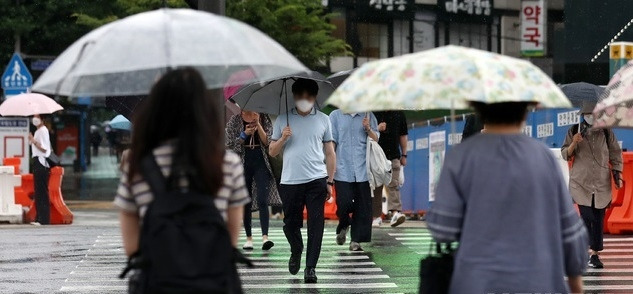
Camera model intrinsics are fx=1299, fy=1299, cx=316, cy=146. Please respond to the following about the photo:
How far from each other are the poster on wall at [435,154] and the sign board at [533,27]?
2519cm

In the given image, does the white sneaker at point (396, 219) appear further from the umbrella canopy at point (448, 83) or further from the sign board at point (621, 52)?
the umbrella canopy at point (448, 83)

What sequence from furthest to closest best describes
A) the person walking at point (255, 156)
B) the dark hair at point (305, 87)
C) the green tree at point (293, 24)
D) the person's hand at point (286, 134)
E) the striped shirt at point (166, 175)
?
the green tree at point (293, 24) < the person walking at point (255, 156) < the person's hand at point (286, 134) < the dark hair at point (305, 87) < the striped shirt at point (166, 175)

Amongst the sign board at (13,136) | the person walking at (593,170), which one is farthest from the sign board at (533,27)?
the person walking at (593,170)

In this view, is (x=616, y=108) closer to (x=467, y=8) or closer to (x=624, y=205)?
(x=624, y=205)

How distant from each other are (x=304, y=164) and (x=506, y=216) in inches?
240

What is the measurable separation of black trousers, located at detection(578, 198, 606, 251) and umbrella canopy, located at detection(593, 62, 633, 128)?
5.78m

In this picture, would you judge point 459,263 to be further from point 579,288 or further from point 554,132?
point 554,132

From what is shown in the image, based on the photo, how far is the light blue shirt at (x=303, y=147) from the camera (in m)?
11.1

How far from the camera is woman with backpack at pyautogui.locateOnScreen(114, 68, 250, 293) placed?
4.54m

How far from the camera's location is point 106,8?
35688 millimetres

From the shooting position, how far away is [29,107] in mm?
20234

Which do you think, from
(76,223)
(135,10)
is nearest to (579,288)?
(76,223)

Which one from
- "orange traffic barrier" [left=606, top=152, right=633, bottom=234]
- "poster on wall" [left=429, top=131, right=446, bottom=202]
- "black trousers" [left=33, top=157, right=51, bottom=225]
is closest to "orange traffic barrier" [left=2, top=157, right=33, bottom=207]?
"black trousers" [left=33, top=157, right=51, bottom=225]

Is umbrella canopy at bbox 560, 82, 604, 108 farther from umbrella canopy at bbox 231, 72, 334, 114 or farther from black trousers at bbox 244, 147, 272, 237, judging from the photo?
black trousers at bbox 244, 147, 272, 237
